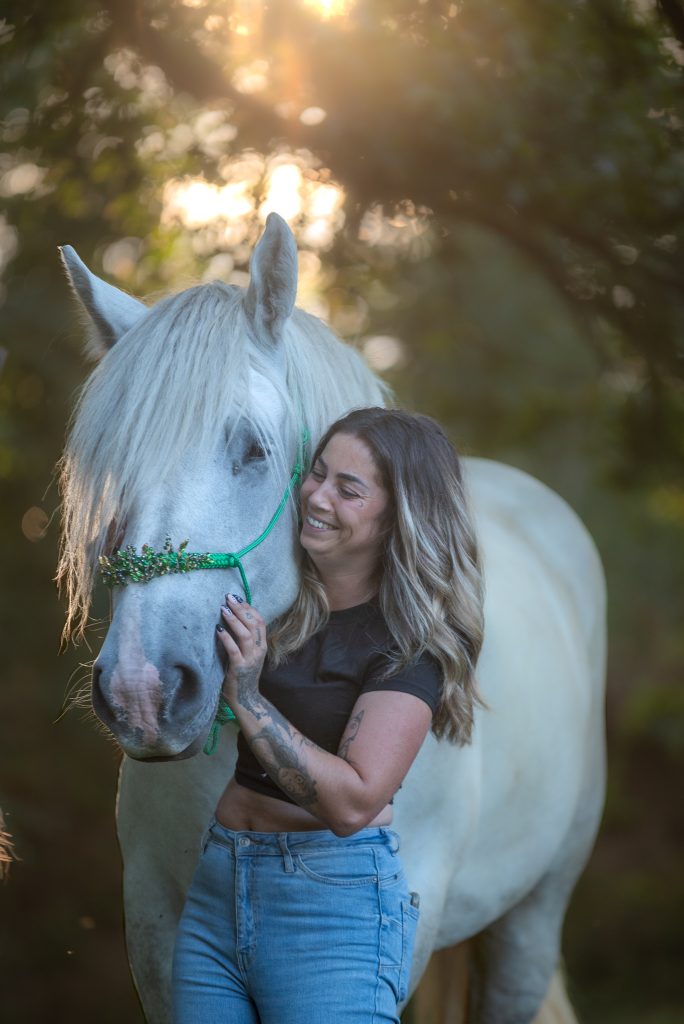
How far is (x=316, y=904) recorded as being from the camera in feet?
5.60

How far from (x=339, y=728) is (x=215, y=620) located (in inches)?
12.2

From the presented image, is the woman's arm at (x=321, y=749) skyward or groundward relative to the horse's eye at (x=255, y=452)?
groundward

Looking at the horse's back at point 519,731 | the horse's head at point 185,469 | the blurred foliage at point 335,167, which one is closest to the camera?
the horse's head at point 185,469

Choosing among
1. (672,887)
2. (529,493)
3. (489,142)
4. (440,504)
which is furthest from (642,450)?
(672,887)

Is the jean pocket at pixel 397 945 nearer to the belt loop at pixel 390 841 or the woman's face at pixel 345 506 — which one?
the belt loop at pixel 390 841

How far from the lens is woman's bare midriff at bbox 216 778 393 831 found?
1.79 meters

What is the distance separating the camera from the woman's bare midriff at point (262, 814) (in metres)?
1.79

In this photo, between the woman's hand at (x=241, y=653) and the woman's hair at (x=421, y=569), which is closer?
the woman's hand at (x=241, y=653)

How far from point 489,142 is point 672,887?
6.16m

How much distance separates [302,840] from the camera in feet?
5.76

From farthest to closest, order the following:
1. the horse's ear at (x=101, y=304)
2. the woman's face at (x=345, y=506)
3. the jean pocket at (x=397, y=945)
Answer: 1. the horse's ear at (x=101, y=304)
2. the woman's face at (x=345, y=506)
3. the jean pocket at (x=397, y=945)

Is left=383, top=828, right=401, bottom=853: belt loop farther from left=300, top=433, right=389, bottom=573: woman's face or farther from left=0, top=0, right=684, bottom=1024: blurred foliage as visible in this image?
left=0, top=0, right=684, bottom=1024: blurred foliage

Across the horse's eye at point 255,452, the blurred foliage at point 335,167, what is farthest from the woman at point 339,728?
the blurred foliage at point 335,167

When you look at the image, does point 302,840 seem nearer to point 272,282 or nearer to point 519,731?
point 272,282
